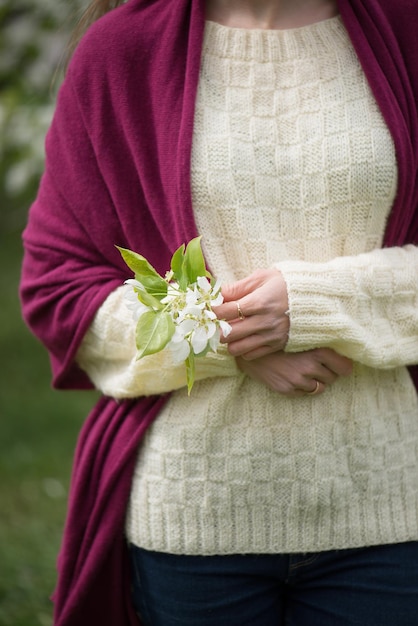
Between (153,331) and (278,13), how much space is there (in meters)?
0.78

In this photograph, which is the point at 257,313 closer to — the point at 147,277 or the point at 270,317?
the point at 270,317

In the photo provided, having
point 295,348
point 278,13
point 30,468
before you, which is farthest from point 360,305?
point 30,468

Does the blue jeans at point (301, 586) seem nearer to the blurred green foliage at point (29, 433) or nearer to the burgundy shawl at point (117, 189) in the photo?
the burgundy shawl at point (117, 189)

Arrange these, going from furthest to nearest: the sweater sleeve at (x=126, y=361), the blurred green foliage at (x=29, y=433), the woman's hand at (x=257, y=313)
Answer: the blurred green foliage at (x=29, y=433) < the sweater sleeve at (x=126, y=361) < the woman's hand at (x=257, y=313)

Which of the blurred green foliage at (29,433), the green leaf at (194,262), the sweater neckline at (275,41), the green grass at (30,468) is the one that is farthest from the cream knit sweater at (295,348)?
the green grass at (30,468)

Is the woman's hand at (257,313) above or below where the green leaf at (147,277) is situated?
below

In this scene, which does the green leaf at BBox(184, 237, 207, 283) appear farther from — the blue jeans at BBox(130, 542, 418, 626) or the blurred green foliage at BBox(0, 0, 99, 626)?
the blurred green foliage at BBox(0, 0, 99, 626)

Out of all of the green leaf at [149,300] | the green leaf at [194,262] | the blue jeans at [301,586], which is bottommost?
the blue jeans at [301,586]

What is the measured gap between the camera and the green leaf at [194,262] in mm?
1796

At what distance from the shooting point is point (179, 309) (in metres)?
1.74

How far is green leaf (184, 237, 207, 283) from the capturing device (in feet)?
5.89

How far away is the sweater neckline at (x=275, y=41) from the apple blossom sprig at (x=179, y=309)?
1.64ft

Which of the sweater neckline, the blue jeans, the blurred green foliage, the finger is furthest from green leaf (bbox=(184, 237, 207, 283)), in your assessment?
the blurred green foliage

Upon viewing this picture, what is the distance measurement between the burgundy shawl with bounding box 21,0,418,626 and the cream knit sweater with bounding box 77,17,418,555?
41 mm
